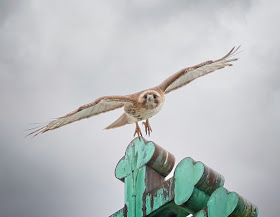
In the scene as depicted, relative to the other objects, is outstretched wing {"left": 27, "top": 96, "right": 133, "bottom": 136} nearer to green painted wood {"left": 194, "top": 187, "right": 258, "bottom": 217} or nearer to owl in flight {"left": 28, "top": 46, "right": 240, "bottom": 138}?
owl in flight {"left": 28, "top": 46, "right": 240, "bottom": 138}

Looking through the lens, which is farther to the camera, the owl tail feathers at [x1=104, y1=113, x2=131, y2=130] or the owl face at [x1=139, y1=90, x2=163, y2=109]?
the owl tail feathers at [x1=104, y1=113, x2=131, y2=130]

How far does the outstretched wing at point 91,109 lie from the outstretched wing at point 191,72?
0.61 metres

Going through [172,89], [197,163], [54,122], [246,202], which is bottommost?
[246,202]

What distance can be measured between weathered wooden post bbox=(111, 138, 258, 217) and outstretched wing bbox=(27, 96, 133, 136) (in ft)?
3.19

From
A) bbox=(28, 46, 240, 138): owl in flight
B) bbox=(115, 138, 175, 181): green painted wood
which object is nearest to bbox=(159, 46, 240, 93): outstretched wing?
bbox=(28, 46, 240, 138): owl in flight

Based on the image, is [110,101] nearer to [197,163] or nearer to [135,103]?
[135,103]

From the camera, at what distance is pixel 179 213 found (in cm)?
568

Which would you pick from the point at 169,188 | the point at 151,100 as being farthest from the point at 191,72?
the point at 169,188

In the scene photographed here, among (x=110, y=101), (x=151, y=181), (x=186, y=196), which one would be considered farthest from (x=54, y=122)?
(x=186, y=196)

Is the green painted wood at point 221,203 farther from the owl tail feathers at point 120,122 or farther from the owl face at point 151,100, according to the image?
the owl tail feathers at point 120,122

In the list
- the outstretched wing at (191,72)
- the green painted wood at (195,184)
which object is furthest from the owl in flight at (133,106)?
the green painted wood at (195,184)

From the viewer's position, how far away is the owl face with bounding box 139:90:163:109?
6.91 m

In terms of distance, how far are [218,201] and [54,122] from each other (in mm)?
2475

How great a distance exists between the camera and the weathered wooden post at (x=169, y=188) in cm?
481
